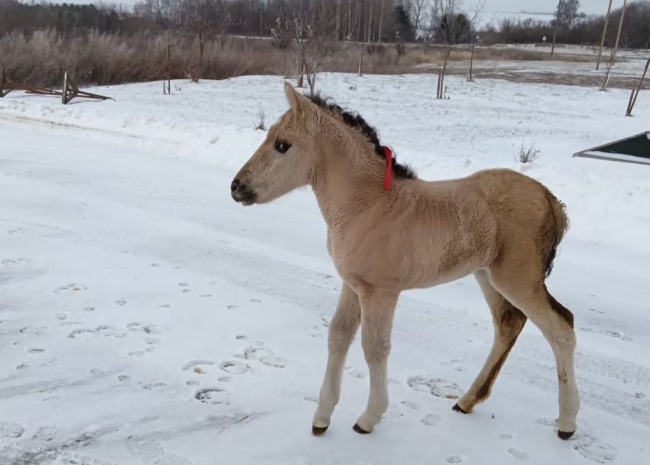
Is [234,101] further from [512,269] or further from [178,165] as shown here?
[512,269]

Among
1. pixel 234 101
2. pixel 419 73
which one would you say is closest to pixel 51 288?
pixel 234 101

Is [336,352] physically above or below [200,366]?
above

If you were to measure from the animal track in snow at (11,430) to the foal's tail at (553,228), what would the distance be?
288 centimetres

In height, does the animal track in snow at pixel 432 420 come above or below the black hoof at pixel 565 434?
below

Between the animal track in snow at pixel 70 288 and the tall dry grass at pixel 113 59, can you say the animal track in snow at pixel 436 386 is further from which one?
the tall dry grass at pixel 113 59

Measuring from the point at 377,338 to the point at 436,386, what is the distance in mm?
991

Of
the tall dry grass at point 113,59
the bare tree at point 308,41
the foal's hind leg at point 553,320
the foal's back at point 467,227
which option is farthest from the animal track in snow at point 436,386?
the tall dry grass at point 113,59

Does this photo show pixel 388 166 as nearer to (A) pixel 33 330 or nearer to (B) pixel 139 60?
(A) pixel 33 330

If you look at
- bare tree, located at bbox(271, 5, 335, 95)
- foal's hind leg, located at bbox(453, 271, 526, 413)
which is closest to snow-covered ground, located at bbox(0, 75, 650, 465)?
foal's hind leg, located at bbox(453, 271, 526, 413)

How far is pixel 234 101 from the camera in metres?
20.7

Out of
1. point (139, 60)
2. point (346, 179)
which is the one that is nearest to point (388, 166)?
point (346, 179)

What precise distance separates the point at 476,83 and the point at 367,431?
97.1ft

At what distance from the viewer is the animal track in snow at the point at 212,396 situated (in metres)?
3.48

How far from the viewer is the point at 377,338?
9.88 ft
